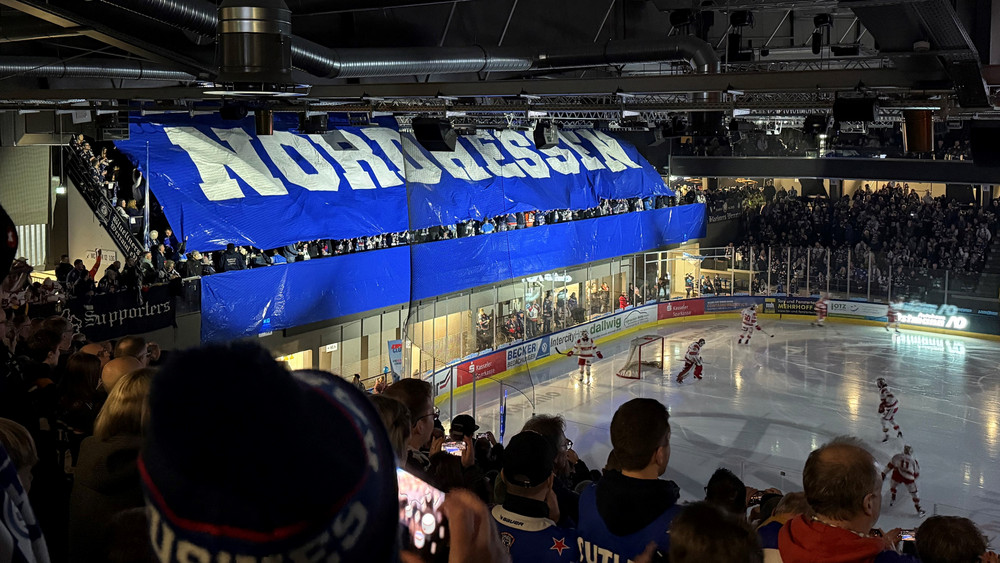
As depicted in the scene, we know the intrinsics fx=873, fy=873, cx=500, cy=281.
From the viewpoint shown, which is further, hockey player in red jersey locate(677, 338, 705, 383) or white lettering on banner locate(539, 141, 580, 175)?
white lettering on banner locate(539, 141, 580, 175)

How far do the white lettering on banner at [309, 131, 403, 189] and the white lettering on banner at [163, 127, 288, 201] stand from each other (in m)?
2.40

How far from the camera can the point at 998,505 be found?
48.0 feet

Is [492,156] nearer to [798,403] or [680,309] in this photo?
[680,309]

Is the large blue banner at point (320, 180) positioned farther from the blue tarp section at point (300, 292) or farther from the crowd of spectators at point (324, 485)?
the crowd of spectators at point (324, 485)

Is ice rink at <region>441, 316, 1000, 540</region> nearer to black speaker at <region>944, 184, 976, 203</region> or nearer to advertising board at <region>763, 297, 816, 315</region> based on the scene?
advertising board at <region>763, 297, 816, 315</region>

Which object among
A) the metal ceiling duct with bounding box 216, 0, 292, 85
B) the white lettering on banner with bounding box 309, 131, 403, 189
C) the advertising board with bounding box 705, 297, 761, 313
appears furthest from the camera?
the advertising board with bounding box 705, 297, 761, 313

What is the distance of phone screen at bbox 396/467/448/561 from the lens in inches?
66.1

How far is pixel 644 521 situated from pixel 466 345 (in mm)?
19509

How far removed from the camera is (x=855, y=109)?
1168cm

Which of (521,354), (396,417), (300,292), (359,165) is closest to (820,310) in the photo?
(521,354)

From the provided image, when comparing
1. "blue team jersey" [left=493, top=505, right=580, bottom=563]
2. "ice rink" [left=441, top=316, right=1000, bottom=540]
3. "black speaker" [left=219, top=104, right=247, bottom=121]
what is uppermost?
"black speaker" [left=219, top=104, right=247, bottom=121]

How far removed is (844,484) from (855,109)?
10015 millimetres

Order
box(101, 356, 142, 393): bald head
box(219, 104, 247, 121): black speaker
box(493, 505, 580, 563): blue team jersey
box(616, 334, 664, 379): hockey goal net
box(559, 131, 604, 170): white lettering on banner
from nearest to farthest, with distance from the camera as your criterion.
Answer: box(493, 505, 580, 563): blue team jersey < box(101, 356, 142, 393): bald head < box(219, 104, 247, 121): black speaker < box(616, 334, 664, 379): hockey goal net < box(559, 131, 604, 170): white lettering on banner

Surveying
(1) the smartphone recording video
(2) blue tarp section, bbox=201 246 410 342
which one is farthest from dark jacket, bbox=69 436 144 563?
(2) blue tarp section, bbox=201 246 410 342
